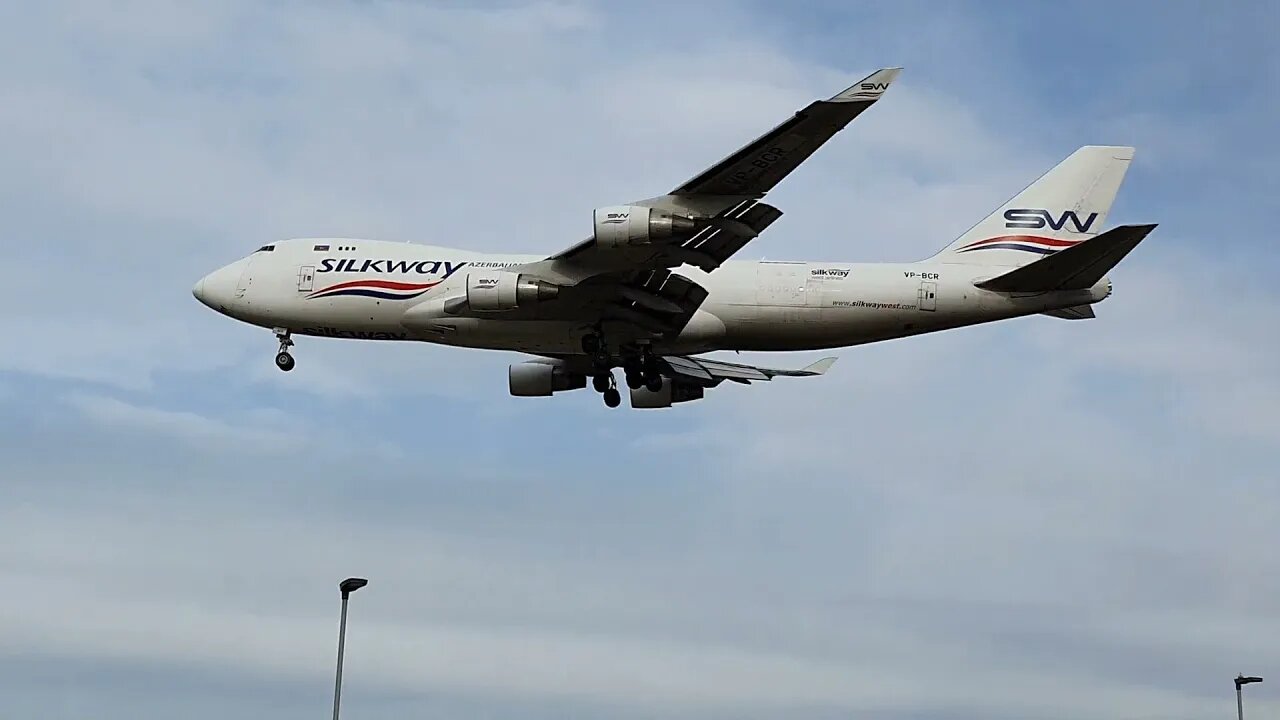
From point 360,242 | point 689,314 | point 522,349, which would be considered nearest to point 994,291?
point 689,314

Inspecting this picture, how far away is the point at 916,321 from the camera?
49438 millimetres

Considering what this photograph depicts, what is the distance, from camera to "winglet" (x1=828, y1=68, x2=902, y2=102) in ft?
129

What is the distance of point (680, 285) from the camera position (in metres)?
48.7

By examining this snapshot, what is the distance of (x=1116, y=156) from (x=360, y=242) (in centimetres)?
2381

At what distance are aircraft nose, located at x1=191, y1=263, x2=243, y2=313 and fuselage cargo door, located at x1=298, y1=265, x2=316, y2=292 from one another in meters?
2.56

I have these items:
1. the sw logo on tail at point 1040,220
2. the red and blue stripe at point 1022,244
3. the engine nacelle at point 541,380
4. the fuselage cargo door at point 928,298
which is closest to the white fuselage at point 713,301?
the fuselage cargo door at point 928,298

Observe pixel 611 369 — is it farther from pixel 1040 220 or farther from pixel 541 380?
pixel 1040 220

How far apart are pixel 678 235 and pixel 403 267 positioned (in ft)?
35.1

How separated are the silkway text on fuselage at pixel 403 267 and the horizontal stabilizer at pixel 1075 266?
15.8 metres

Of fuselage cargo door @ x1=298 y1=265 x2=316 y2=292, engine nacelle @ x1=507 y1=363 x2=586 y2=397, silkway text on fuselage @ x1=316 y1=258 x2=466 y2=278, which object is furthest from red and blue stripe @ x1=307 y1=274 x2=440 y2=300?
engine nacelle @ x1=507 y1=363 x2=586 y2=397

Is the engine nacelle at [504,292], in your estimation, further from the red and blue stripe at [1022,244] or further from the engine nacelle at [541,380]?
the red and blue stripe at [1022,244]

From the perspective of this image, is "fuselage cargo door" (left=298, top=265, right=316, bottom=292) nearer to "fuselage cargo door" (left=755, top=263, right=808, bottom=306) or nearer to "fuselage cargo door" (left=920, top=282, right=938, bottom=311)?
"fuselage cargo door" (left=755, top=263, right=808, bottom=306)

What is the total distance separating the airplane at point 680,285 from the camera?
45.5 meters

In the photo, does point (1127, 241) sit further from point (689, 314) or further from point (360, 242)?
point (360, 242)
